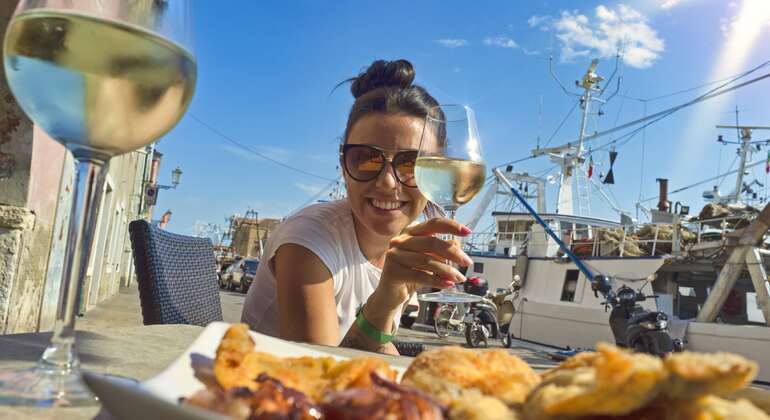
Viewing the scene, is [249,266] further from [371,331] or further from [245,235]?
[245,235]

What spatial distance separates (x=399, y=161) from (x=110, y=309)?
12.5 m

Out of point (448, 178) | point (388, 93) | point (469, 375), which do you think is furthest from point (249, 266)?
point (469, 375)

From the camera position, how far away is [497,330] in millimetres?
13438

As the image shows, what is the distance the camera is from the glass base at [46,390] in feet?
2.19

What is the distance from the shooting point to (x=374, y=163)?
220cm

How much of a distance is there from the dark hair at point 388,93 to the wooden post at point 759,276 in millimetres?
11344

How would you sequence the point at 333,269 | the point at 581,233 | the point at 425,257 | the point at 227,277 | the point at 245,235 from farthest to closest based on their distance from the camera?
the point at 245,235 → the point at 227,277 → the point at 581,233 → the point at 333,269 → the point at 425,257

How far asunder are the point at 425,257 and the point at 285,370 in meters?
1.09

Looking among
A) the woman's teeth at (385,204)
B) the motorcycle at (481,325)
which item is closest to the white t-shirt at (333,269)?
the woman's teeth at (385,204)

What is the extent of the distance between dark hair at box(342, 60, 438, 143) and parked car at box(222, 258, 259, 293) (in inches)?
982

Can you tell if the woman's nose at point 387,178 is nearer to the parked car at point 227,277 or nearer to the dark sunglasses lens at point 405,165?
the dark sunglasses lens at point 405,165

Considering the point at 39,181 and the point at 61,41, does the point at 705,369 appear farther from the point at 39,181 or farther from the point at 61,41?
the point at 39,181

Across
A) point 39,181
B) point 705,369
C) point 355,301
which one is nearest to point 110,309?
point 39,181

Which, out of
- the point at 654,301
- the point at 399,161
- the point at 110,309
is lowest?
the point at 110,309
